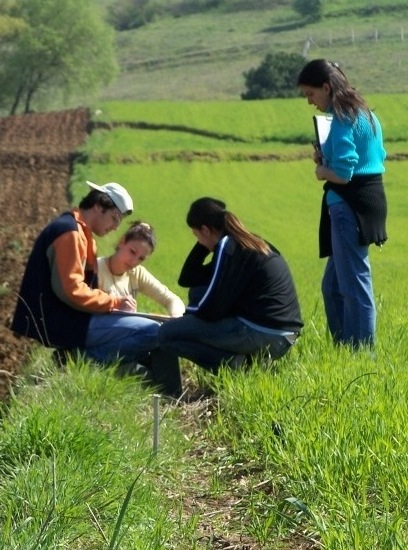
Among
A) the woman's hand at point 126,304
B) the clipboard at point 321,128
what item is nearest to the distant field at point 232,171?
the clipboard at point 321,128

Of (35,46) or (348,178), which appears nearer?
(348,178)

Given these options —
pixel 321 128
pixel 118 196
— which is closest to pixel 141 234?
pixel 118 196

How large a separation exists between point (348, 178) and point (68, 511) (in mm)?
3407

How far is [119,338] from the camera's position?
7.25 meters

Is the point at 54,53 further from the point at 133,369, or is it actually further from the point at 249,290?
the point at 249,290

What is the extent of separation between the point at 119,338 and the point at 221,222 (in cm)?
91

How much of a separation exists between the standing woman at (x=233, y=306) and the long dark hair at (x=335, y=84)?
885 mm

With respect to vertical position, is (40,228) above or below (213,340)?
below

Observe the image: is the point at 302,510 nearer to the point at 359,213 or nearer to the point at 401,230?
the point at 359,213

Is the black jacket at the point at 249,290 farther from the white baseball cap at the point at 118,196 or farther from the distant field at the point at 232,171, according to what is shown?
the distant field at the point at 232,171

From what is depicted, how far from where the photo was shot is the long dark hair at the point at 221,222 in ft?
22.5

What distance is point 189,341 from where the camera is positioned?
6926mm

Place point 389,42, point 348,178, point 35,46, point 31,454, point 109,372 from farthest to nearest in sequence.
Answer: point 389,42 → point 35,46 → point 348,178 → point 109,372 → point 31,454

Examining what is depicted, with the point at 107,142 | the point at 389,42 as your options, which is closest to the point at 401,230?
the point at 107,142
